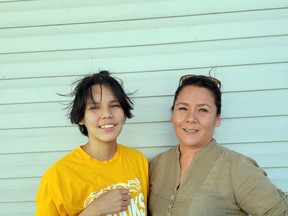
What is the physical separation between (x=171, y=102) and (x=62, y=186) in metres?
1.04

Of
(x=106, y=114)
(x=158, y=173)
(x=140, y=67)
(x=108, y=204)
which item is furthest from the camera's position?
(x=140, y=67)

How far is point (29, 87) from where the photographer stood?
8.20 feet

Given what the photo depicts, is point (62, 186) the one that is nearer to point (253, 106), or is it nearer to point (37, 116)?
point (37, 116)

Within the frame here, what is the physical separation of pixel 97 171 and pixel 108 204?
214 mm

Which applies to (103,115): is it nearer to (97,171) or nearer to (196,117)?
(97,171)

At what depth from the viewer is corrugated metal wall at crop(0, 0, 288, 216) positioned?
7.79 ft

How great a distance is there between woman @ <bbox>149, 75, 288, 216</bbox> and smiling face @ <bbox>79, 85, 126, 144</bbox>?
38 centimetres

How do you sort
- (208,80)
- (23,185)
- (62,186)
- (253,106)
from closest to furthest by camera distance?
(62,186) → (208,80) → (253,106) → (23,185)

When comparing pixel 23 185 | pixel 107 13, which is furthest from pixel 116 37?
pixel 23 185

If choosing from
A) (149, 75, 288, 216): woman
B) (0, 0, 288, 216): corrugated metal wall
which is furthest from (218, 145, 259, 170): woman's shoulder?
(0, 0, 288, 216): corrugated metal wall

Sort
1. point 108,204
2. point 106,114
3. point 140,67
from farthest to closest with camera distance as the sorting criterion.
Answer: point 140,67
point 106,114
point 108,204

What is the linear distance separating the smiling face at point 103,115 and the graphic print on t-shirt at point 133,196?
263 mm

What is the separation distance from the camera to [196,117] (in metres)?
1.97

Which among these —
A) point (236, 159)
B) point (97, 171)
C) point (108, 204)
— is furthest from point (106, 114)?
point (236, 159)
